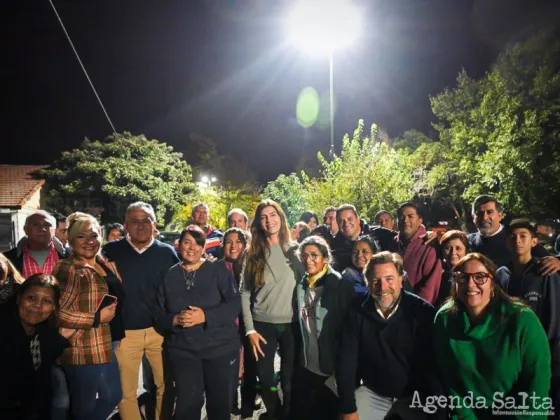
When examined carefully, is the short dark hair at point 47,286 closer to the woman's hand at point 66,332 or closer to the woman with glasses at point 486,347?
the woman's hand at point 66,332

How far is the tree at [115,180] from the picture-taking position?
25484mm

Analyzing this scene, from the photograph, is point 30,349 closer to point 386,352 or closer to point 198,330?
point 198,330

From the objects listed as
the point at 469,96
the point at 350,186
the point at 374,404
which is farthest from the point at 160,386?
the point at 469,96

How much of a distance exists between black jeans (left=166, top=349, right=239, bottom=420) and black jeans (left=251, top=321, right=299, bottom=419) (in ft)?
1.68

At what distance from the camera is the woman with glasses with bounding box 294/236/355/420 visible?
348 cm

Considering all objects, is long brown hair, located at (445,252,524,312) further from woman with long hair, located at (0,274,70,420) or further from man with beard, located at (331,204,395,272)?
woman with long hair, located at (0,274,70,420)

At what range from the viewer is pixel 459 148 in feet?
76.8

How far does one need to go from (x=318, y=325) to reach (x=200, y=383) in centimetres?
115

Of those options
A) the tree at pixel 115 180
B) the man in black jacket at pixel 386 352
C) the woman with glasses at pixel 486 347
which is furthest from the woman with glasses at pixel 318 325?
the tree at pixel 115 180

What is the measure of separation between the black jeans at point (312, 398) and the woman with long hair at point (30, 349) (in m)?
2.09

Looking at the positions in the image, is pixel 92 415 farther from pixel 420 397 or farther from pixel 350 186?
pixel 350 186

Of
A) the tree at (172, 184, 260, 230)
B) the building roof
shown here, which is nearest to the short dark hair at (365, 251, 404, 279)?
the tree at (172, 184, 260, 230)

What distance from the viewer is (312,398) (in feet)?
12.4

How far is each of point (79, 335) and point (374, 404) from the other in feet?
7.82
